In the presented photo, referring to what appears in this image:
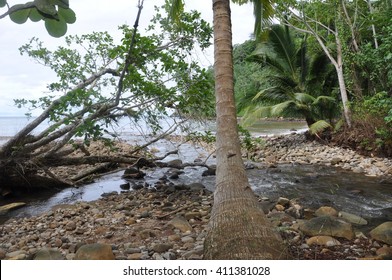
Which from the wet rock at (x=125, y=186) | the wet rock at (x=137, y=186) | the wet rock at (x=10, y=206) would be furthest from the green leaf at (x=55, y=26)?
the wet rock at (x=125, y=186)

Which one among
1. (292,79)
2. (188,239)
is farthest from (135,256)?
(292,79)

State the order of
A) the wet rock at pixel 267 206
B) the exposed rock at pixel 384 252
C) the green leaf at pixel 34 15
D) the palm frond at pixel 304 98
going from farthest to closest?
the palm frond at pixel 304 98 → the wet rock at pixel 267 206 → the exposed rock at pixel 384 252 → the green leaf at pixel 34 15

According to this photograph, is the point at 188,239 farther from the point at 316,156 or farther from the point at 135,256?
the point at 316,156

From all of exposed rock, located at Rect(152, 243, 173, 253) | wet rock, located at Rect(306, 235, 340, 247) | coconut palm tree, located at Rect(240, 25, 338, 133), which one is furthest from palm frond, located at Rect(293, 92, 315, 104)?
Answer: exposed rock, located at Rect(152, 243, 173, 253)

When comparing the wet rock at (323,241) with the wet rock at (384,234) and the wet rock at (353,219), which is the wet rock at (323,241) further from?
the wet rock at (353,219)

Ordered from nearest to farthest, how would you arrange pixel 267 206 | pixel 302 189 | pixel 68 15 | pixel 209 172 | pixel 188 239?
pixel 68 15 < pixel 188 239 < pixel 267 206 < pixel 302 189 < pixel 209 172

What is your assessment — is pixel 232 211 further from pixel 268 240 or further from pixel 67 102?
pixel 67 102

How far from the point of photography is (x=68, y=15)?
89cm

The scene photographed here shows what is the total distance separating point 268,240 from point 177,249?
1.21 metres

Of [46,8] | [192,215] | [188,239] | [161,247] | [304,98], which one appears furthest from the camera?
[304,98]

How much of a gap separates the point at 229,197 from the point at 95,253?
1.50 m

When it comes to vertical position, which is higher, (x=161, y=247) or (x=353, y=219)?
(x=161, y=247)

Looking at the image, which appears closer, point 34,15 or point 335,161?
A: point 34,15

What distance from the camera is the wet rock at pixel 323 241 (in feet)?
11.2
